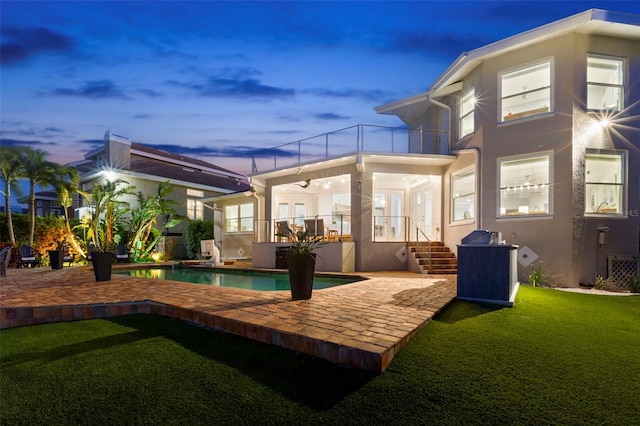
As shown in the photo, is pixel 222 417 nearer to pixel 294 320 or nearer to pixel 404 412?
pixel 404 412

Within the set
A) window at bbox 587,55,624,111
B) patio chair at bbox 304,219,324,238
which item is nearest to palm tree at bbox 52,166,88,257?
patio chair at bbox 304,219,324,238

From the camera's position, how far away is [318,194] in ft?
61.3

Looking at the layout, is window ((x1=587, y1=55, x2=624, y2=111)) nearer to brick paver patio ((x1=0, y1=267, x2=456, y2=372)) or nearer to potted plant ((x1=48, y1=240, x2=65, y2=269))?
brick paver patio ((x1=0, y1=267, x2=456, y2=372))

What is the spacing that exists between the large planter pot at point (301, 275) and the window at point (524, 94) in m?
8.79

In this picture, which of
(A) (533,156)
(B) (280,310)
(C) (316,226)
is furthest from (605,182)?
(B) (280,310)

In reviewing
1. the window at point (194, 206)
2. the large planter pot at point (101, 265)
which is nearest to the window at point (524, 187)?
the large planter pot at point (101, 265)

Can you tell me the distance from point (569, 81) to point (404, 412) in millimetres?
10958

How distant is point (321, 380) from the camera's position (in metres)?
3.21

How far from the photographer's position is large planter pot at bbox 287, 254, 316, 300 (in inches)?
235

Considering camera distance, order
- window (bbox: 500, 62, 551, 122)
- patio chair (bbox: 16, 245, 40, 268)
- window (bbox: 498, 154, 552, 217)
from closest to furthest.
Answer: window (bbox: 498, 154, 552, 217), window (bbox: 500, 62, 551, 122), patio chair (bbox: 16, 245, 40, 268)

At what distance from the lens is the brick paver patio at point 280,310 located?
143 inches

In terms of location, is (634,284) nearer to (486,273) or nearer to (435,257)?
(435,257)

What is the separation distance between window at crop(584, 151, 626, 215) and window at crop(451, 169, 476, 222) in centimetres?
332

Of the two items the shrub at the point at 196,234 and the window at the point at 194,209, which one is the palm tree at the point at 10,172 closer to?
the shrub at the point at 196,234
